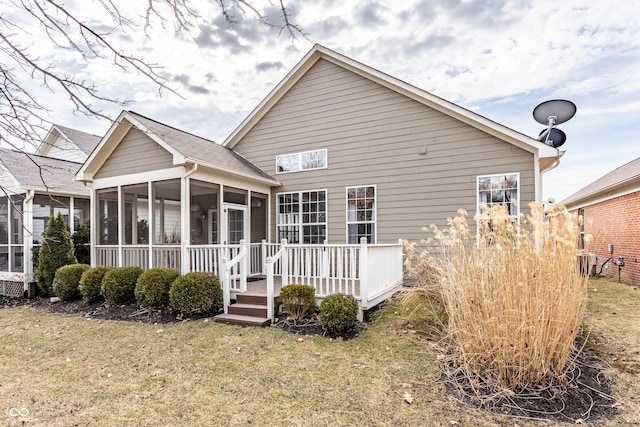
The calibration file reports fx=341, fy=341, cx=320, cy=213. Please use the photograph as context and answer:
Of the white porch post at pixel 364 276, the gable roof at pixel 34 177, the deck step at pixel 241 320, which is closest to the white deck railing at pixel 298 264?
the white porch post at pixel 364 276

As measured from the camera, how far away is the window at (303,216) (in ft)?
33.2

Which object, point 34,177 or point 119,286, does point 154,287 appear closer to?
point 119,286

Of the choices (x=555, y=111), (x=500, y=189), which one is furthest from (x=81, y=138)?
(x=555, y=111)

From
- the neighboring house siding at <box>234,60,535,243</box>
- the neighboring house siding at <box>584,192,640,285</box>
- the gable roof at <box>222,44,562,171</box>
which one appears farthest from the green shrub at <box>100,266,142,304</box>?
the neighboring house siding at <box>584,192,640,285</box>

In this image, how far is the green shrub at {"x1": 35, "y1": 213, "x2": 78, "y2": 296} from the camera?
31.0 feet

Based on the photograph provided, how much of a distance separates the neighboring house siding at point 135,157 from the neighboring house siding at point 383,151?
3.28m

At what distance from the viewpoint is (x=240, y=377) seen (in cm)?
432

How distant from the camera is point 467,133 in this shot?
8.62 m

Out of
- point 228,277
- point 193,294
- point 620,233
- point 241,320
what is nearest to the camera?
point 241,320

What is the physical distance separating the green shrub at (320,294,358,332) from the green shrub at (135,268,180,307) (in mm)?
3746

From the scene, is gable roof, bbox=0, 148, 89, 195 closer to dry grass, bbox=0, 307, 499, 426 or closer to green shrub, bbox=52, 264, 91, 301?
green shrub, bbox=52, 264, 91, 301

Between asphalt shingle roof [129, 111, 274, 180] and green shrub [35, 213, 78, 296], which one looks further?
green shrub [35, 213, 78, 296]

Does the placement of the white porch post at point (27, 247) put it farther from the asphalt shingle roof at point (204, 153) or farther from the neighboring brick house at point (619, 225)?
the neighboring brick house at point (619, 225)

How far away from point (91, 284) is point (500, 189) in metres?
10.2
